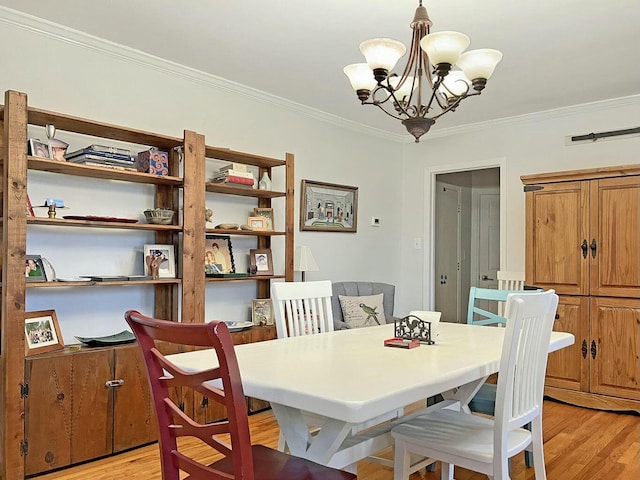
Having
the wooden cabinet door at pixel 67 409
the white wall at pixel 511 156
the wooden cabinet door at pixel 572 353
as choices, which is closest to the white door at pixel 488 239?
the white wall at pixel 511 156

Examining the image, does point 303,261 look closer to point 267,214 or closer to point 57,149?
point 267,214

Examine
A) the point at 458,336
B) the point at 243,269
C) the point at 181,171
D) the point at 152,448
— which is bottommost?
the point at 152,448

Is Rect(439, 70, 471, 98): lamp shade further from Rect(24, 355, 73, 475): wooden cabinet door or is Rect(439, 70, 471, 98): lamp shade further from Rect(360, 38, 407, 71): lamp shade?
Rect(24, 355, 73, 475): wooden cabinet door

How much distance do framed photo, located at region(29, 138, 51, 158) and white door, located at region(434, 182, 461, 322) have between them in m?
4.21

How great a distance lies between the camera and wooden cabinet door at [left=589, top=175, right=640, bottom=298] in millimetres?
3846

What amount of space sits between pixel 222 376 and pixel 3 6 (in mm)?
2710

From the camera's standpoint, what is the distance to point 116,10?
113 inches

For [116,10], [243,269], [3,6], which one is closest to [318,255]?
[243,269]

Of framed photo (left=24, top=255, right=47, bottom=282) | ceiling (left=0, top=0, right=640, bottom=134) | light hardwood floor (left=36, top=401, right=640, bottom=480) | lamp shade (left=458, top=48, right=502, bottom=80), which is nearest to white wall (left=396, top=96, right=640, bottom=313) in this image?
ceiling (left=0, top=0, right=640, bottom=134)

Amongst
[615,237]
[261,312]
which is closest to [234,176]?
[261,312]

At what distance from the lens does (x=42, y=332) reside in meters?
2.85

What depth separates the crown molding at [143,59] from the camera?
2973mm

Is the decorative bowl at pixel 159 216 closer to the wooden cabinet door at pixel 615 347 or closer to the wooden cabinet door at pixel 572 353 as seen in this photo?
the wooden cabinet door at pixel 572 353

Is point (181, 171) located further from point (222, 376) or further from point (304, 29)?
point (222, 376)
